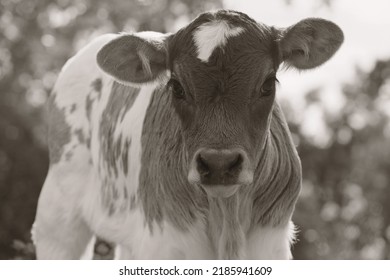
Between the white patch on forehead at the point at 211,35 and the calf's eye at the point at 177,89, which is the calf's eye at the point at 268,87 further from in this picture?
the calf's eye at the point at 177,89

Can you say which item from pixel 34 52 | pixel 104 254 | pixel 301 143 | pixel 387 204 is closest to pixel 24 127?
pixel 34 52

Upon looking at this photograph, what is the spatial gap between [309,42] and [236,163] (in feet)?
4.13

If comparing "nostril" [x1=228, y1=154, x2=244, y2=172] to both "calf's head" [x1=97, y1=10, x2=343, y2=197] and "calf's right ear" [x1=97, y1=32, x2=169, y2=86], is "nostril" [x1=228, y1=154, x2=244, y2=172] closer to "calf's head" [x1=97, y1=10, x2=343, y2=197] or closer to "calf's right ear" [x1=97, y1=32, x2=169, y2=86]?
"calf's head" [x1=97, y1=10, x2=343, y2=197]

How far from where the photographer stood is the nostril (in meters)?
6.09

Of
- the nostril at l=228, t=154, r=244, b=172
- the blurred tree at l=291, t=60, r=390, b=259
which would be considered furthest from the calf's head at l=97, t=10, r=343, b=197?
the blurred tree at l=291, t=60, r=390, b=259

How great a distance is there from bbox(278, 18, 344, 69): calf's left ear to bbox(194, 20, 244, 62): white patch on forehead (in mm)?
403

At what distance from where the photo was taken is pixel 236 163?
6.12m

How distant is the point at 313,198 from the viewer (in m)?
36.7

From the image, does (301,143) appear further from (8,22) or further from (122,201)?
(122,201)

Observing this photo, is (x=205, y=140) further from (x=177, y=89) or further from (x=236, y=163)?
(x=177, y=89)

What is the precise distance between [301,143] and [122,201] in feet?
92.7
